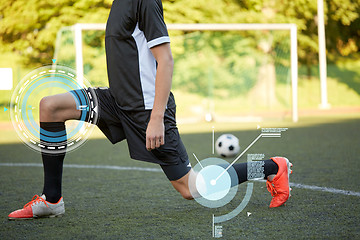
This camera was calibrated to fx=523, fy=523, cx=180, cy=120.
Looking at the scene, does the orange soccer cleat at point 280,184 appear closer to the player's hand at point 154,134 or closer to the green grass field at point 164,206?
the green grass field at point 164,206

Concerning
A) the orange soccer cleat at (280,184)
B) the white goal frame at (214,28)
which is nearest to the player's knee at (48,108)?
the orange soccer cleat at (280,184)

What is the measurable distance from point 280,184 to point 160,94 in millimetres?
1137

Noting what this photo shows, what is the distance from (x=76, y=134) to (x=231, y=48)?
7143mm

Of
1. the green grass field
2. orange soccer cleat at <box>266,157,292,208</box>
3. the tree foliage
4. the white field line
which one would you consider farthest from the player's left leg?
the tree foliage

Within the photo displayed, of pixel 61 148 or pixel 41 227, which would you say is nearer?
pixel 41 227

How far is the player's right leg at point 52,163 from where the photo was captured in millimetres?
3199

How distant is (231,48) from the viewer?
17109 mm

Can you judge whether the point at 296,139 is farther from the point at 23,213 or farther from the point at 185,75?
the point at 185,75

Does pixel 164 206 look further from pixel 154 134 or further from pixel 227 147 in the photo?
pixel 227 147

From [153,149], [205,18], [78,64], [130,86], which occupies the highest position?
[205,18]

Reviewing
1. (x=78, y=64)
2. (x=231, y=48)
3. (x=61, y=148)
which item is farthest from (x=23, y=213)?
(x=231, y=48)

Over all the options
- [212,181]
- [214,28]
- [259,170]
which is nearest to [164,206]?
[212,181]

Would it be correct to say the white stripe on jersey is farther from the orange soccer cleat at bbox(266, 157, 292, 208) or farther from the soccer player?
the orange soccer cleat at bbox(266, 157, 292, 208)

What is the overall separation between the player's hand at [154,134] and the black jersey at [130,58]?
0.72ft
